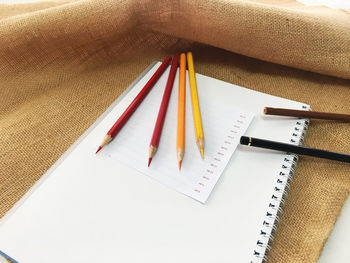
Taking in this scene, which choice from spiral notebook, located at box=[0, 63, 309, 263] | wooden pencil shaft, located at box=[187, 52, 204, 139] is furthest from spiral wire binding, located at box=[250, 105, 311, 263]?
wooden pencil shaft, located at box=[187, 52, 204, 139]

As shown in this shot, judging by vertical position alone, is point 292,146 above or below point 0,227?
above

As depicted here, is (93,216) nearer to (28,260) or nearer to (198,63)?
(28,260)

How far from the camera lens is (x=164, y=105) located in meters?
0.43

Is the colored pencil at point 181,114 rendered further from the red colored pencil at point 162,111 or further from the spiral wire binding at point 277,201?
the spiral wire binding at point 277,201

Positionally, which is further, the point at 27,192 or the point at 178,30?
the point at 178,30

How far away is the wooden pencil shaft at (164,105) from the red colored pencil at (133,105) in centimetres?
2

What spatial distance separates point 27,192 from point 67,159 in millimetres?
57

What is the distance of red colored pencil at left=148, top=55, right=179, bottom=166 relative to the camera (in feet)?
1.24

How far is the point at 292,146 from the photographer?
15.0 inches

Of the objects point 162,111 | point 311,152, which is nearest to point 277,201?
point 311,152

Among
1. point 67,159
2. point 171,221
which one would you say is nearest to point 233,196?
point 171,221

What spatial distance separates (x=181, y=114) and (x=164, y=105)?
30 mm

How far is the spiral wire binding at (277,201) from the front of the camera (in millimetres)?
308

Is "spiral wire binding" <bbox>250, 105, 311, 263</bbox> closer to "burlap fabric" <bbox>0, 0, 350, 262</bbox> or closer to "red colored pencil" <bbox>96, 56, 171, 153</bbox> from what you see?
"burlap fabric" <bbox>0, 0, 350, 262</bbox>
